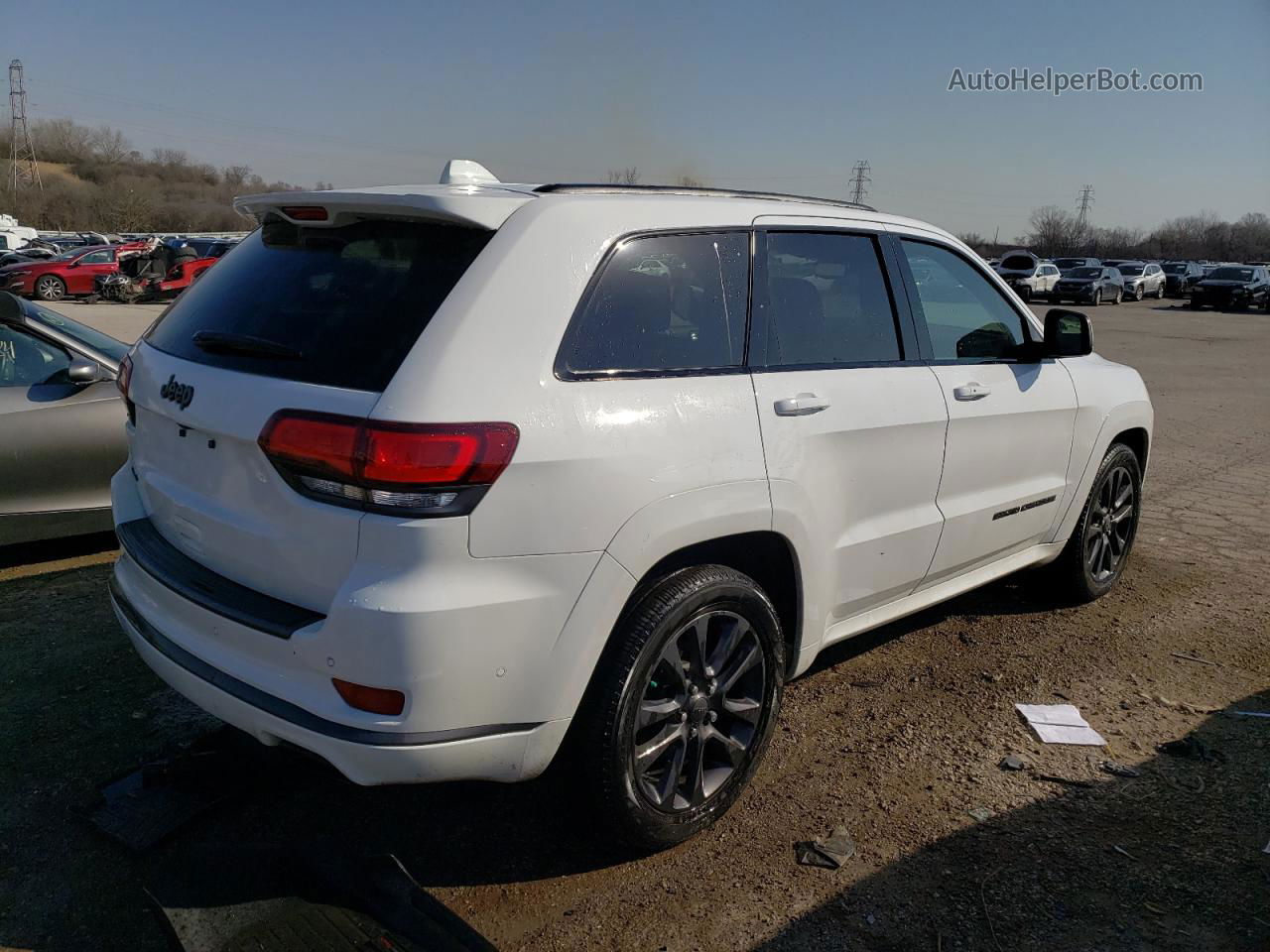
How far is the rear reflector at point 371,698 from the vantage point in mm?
2213

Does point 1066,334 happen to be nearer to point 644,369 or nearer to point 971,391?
point 971,391

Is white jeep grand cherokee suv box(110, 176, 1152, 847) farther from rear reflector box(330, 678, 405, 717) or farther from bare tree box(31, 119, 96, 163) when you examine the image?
bare tree box(31, 119, 96, 163)

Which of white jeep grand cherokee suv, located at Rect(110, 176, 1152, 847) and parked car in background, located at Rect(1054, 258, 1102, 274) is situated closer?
white jeep grand cherokee suv, located at Rect(110, 176, 1152, 847)

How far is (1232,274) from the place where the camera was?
36.3 m

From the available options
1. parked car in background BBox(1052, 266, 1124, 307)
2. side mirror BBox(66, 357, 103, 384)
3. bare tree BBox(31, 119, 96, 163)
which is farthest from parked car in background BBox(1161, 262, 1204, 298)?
bare tree BBox(31, 119, 96, 163)

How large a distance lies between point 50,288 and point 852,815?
2907cm

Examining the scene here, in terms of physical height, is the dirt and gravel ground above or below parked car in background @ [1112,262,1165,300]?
below

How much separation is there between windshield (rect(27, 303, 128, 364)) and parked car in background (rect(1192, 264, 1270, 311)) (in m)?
39.0

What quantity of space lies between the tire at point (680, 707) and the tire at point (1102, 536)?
2411 mm

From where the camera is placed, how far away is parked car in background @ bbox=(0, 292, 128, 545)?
482 cm

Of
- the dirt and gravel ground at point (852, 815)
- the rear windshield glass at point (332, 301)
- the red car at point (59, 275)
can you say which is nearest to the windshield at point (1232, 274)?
Answer: the red car at point (59, 275)

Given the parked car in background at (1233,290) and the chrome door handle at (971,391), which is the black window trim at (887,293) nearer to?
the chrome door handle at (971,391)

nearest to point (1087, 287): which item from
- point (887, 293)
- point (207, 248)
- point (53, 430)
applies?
point (207, 248)

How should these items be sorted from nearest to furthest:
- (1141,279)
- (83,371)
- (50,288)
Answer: (83,371), (50,288), (1141,279)
